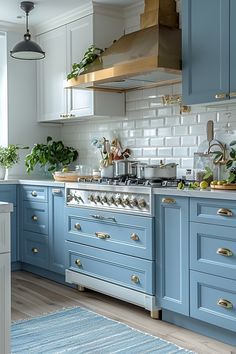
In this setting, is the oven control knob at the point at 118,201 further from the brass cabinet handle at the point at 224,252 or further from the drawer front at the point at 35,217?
the drawer front at the point at 35,217

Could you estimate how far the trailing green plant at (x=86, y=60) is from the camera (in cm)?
429

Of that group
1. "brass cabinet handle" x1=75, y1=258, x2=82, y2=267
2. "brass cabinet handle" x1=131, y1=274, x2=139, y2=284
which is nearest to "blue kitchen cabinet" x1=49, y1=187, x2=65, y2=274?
"brass cabinet handle" x1=75, y1=258, x2=82, y2=267

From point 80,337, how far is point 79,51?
8.87 feet

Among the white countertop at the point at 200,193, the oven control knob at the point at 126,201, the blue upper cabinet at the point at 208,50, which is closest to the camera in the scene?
the white countertop at the point at 200,193

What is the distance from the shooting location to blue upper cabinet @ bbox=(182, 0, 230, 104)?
3.27 m

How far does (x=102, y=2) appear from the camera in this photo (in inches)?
175

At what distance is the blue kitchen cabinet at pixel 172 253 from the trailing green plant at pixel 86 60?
1.57 m

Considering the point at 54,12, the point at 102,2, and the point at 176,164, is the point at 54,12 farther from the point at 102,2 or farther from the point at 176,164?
the point at 176,164

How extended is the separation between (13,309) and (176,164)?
5.36 ft

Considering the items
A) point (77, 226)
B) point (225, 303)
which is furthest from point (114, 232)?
point (225, 303)

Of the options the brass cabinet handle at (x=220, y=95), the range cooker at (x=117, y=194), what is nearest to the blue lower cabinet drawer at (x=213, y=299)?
the range cooker at (x=117, y=194)

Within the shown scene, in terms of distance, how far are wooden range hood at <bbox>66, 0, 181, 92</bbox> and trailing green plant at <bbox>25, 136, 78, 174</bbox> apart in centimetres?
95

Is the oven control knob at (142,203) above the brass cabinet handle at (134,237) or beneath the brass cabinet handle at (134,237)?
above

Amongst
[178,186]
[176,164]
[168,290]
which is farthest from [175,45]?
[168,290]
